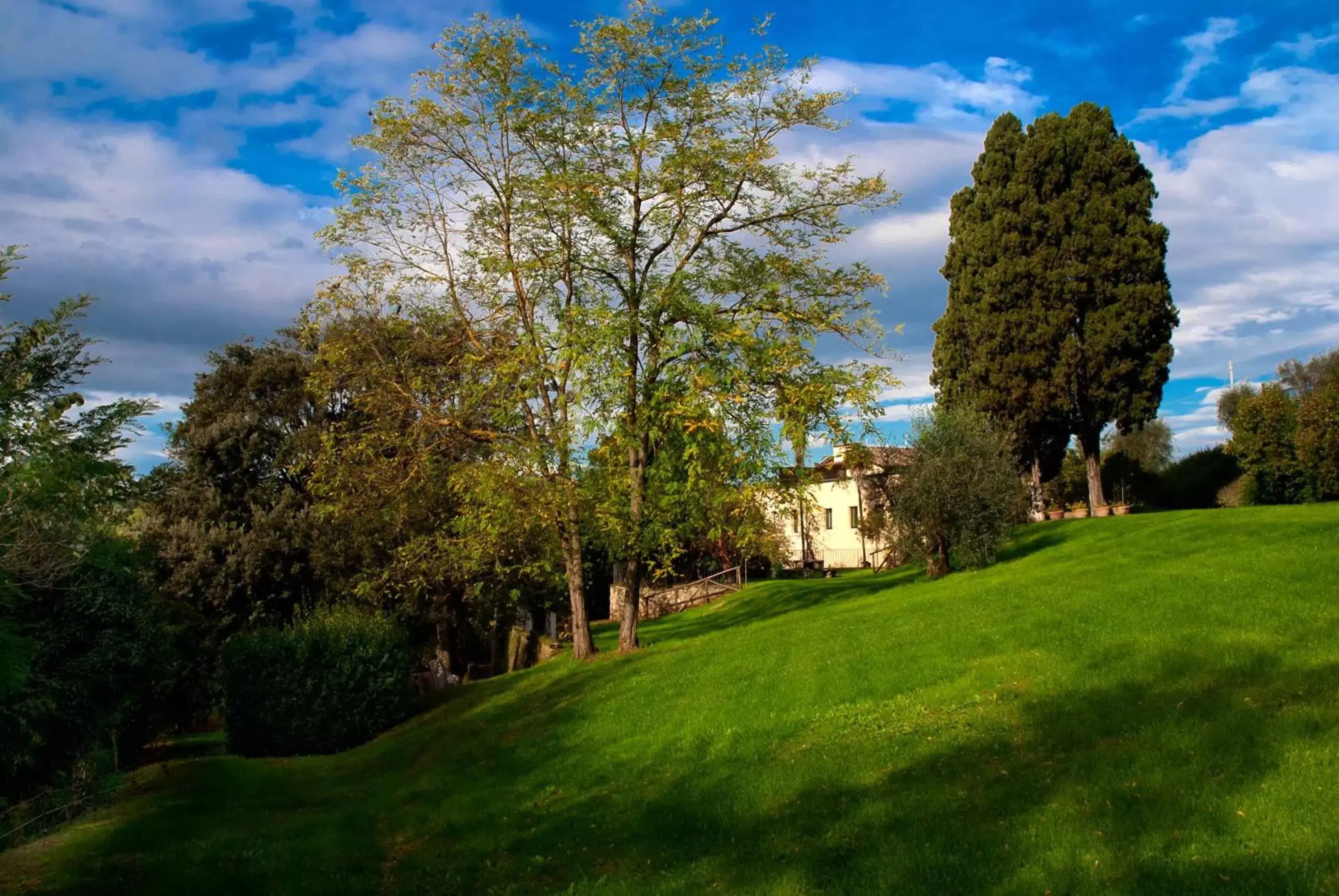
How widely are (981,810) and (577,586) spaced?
18.4m

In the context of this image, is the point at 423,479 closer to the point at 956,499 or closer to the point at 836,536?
the point at 956,499

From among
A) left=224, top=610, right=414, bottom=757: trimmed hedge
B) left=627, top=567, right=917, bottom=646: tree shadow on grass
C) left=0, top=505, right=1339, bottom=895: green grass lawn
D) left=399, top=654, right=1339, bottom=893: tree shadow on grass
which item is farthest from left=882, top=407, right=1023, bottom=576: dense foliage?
left=399, top=654, right=1339, bottom=893: tree shadow on grass

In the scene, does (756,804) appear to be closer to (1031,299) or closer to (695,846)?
(695,846)

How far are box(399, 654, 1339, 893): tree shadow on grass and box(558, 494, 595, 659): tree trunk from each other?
12.9m

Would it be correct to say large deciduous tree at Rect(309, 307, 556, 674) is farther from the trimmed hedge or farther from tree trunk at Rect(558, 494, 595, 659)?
the trimmed hedge

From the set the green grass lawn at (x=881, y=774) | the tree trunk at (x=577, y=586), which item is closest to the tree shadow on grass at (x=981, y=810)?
the green grass lawn at (x=881, y=774)

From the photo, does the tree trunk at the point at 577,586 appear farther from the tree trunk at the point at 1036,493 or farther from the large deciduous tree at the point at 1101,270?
the large deciduous tree at the point at 1101,270

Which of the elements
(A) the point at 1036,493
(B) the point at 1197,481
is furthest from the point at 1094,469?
(B) the point at 1197,481

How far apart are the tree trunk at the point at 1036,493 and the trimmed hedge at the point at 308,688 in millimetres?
29831

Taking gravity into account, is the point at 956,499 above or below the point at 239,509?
below

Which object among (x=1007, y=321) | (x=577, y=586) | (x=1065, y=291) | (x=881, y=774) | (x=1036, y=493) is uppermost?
(x=1065, y=291)

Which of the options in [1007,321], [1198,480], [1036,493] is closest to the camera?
[1007,321]

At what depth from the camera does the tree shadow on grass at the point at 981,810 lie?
306 inches

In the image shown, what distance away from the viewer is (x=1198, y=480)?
51.8 m
